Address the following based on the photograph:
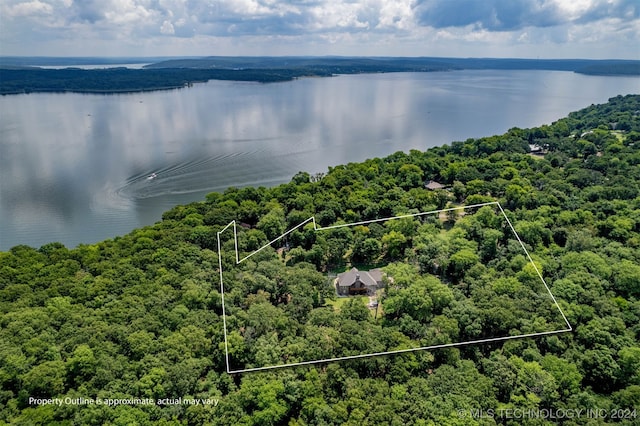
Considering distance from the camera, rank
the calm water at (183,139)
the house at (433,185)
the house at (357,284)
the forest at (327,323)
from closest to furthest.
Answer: the forest at (327,323)
the house at (357,284)
the calm water at (183,139)
the house at (433,185)

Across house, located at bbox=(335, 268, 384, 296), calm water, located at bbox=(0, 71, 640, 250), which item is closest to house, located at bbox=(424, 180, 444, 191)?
calm water, located at bbox=(0, 71, 640, 250)

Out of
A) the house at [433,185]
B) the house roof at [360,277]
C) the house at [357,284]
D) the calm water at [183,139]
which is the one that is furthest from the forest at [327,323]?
the calm water at [183,139]

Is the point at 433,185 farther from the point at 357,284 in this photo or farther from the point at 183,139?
the point at 183,139

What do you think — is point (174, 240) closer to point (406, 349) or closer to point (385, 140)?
point (406, 349)

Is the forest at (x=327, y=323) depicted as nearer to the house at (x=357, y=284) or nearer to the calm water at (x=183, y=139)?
the house at (x=357, y=284)

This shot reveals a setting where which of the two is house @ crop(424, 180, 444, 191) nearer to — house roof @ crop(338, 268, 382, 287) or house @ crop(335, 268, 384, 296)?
house roof @ crop(338, 268, 382, 287)

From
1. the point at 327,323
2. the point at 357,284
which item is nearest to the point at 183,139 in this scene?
the point at 357,284
